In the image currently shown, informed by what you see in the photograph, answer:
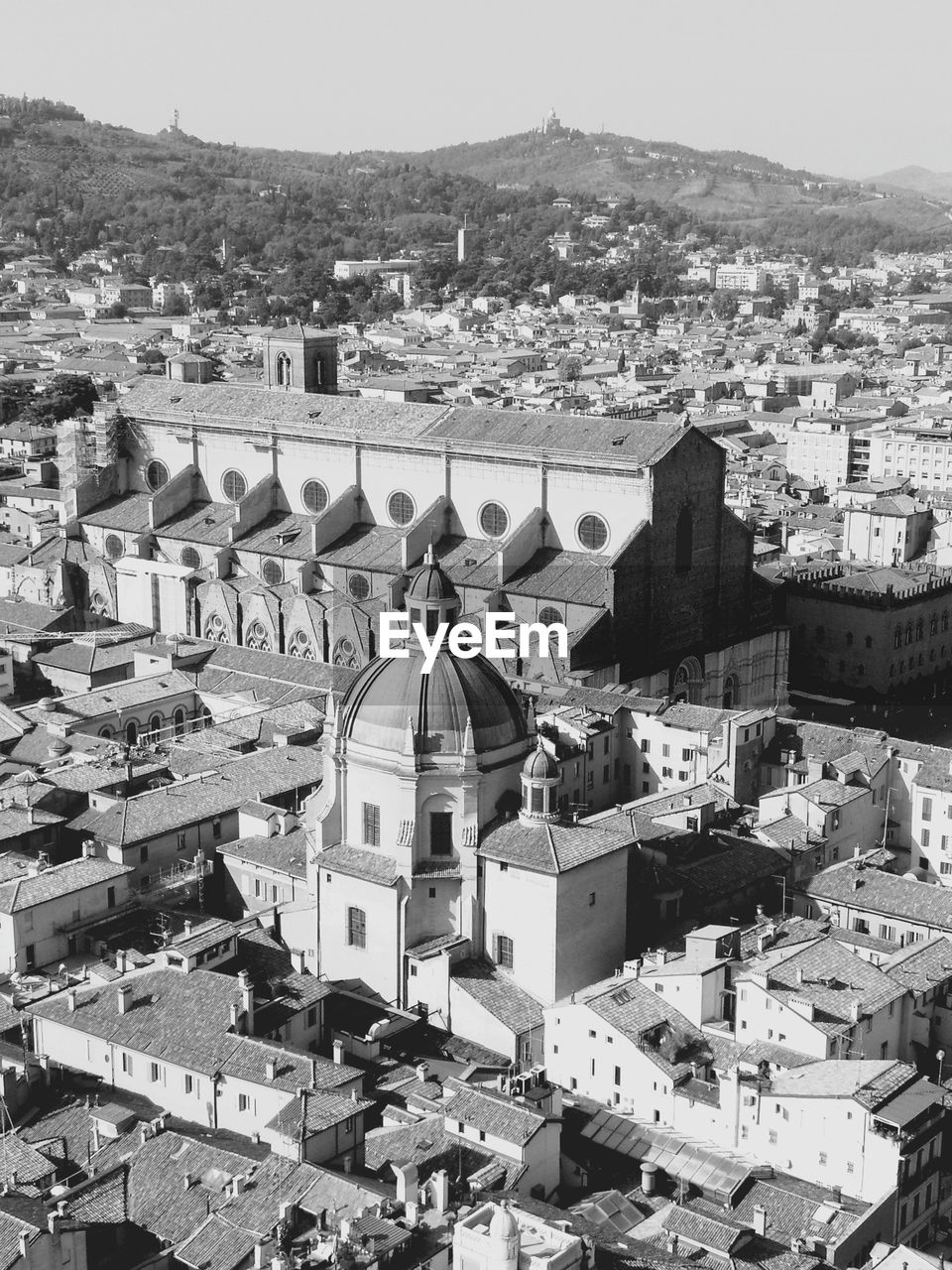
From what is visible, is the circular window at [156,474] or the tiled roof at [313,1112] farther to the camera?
the circular window at [156,474]

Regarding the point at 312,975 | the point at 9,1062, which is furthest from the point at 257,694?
the point at 9,1062

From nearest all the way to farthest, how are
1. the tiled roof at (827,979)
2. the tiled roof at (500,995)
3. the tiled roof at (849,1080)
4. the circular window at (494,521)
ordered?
the tiled roof at (849,1080) → the tiled roof at (827,979) → the tiled roof at (500,995) → the circular window at (494,521)

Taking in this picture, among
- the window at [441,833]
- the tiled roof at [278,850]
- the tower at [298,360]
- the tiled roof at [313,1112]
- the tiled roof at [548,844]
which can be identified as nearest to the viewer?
the tiled roof at [313,1112]

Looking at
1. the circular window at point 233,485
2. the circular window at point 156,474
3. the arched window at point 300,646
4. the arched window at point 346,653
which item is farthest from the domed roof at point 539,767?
the circular window at point 156,474

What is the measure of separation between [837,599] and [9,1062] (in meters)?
39.7

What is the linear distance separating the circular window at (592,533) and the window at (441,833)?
20.4m

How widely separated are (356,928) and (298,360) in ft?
120

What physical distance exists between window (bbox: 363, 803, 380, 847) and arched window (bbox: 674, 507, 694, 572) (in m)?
21.1

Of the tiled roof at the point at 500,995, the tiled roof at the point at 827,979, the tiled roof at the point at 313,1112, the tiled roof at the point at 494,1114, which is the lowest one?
the tiled roof at the point at 500,995

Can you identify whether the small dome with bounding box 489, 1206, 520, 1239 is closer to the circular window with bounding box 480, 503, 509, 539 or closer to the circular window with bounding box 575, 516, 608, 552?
the circular window with bounding box 575, 516, 608, 552

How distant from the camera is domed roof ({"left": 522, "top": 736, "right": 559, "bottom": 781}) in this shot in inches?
1487

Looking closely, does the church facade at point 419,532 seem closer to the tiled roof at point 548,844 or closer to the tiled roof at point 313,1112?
the tiled roof at point 548,844

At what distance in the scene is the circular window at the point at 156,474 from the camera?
69125mm

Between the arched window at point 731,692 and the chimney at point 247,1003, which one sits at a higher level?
the chimney at point 247,1003
